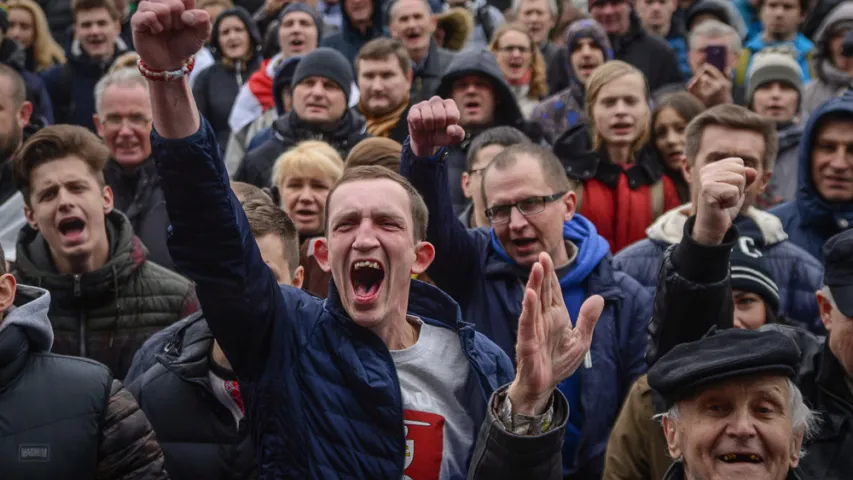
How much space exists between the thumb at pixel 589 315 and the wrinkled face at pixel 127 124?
4.48 metres

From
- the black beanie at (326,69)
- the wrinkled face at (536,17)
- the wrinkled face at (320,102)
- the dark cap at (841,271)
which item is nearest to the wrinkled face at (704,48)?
the wrinkled face at (536,17)

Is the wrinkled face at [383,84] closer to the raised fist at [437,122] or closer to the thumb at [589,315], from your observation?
the raised fist at [437,122]

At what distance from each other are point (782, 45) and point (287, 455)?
793cm

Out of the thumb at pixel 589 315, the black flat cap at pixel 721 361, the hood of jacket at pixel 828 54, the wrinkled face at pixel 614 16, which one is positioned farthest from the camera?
the wrinkled face at pixel 614 16

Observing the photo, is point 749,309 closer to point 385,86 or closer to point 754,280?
point 754,280

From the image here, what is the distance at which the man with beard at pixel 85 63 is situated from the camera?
10703mm

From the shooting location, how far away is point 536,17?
11562 mm

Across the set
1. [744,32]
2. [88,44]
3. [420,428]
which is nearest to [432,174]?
[420,428]

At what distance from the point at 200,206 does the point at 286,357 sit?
58 centimetres

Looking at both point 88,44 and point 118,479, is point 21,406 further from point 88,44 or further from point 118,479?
point 88,44

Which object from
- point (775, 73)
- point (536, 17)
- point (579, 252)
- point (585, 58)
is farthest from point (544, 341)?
point (536, 17)

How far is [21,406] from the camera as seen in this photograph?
4305mm

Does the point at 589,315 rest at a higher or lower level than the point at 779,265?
higher

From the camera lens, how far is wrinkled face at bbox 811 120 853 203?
6.65 m
